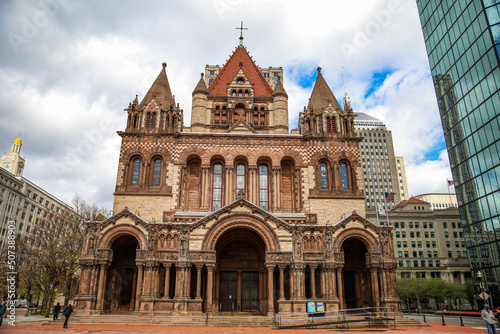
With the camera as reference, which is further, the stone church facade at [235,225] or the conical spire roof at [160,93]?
the conical spire roof at [160,93]

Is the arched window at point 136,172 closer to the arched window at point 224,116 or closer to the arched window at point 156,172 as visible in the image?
the arched window at point 156,172

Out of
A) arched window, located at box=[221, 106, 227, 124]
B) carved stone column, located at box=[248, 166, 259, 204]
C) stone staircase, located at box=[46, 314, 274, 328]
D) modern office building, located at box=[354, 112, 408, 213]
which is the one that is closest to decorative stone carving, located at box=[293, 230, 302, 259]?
stone staircase, located at box=[46, 314, 274, 328]

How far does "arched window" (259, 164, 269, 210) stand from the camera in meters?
32.7

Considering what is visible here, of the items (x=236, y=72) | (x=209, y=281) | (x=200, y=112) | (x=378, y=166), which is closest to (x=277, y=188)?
(x=209, y=281)

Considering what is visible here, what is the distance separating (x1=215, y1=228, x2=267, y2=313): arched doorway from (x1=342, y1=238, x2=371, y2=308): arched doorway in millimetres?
7097

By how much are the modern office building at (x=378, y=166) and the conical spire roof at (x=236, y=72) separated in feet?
252

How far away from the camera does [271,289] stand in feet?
82.2

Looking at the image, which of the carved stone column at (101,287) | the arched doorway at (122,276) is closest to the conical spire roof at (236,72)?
the arched doorway at (122,276)

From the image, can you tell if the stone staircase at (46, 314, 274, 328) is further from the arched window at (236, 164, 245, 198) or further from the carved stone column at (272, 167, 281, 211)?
the arched window at (236, 164, 245, 198)

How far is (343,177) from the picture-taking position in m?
33.3

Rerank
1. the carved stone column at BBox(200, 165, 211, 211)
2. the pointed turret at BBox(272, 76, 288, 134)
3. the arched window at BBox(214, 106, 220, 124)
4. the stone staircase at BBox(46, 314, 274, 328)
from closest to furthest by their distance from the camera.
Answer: the stone staircase at BBox(46, 314, 274, 328) < the carved stone column at BBox(200, 165, 211, 211) < the pointed turret at BBox(272, 76, 288, 134) < the arched window at BBox(214, 106, 220, 124)

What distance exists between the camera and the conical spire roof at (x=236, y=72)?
4544 cm

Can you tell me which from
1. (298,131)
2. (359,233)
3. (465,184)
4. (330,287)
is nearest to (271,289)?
(330,287)

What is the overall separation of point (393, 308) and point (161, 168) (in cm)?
2201
